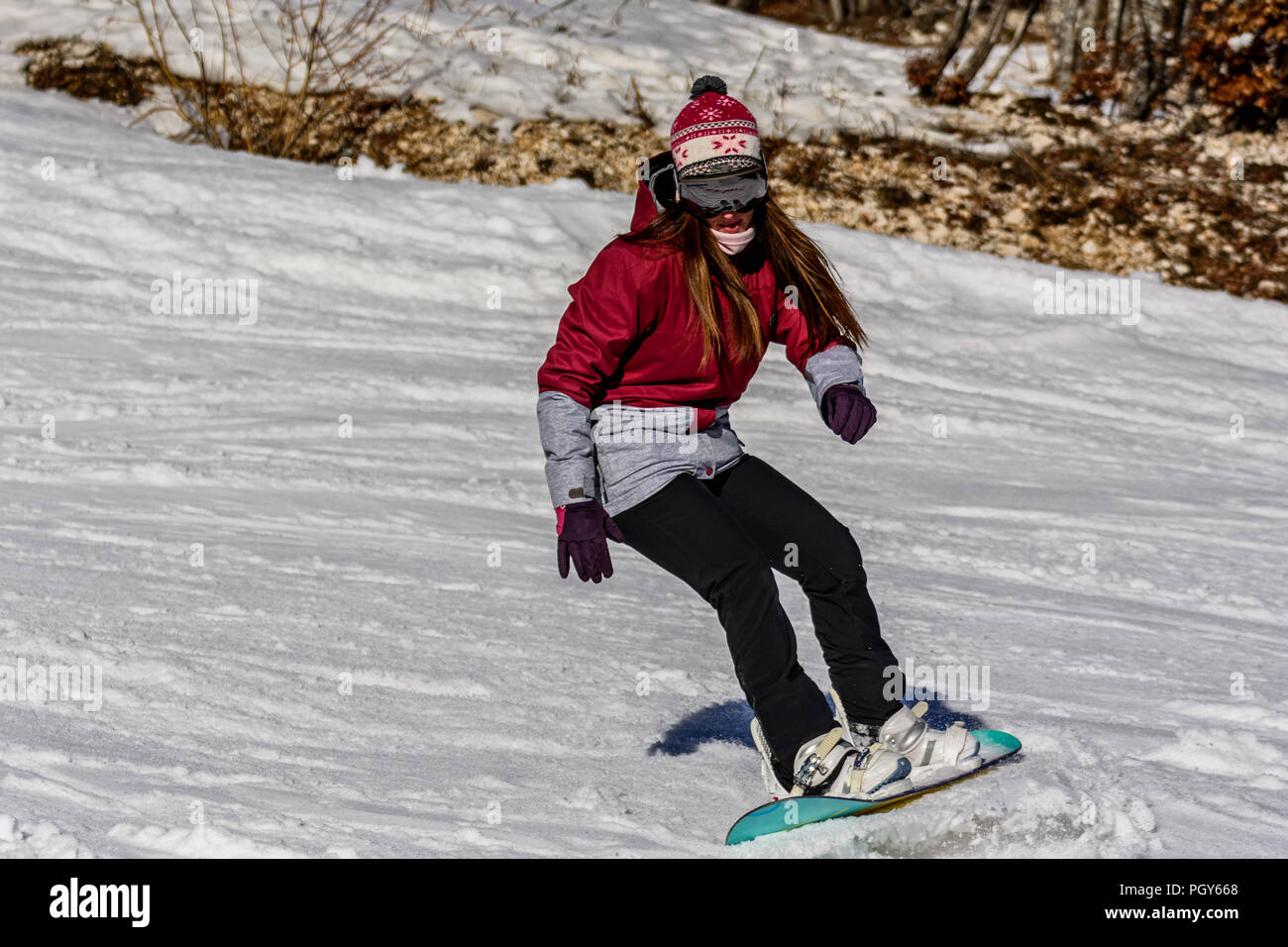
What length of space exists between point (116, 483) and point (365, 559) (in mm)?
1586

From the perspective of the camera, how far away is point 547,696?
175 inches

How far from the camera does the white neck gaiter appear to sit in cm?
326

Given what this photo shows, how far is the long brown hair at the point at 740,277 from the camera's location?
3.17 m

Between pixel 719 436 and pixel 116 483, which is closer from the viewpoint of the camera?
pixel 719 436

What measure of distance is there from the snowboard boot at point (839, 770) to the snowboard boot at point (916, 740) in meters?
0.06

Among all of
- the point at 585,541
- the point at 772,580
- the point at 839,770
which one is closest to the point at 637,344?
the point at 585,541

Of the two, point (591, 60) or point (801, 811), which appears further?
point (591, 60)

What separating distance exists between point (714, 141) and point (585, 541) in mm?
1030

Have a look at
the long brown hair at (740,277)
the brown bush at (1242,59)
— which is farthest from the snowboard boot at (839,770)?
the brown bush at (1242,59)

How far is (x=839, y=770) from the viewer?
3.17 metres

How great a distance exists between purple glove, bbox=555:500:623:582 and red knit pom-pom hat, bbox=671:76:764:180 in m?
0.86

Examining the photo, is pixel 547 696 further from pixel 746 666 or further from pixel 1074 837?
pixel 1074 837

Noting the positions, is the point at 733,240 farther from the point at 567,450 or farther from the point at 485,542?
the point at 485,542
